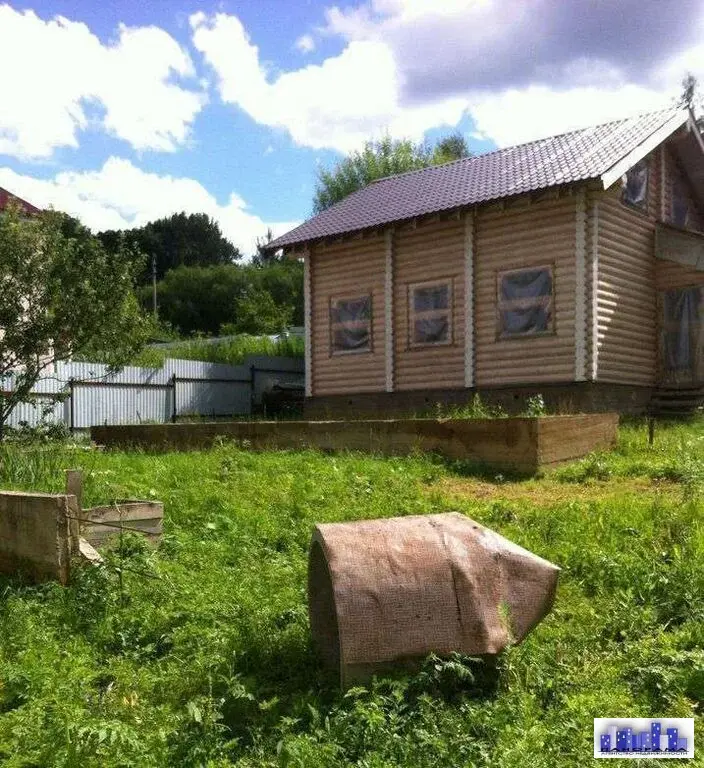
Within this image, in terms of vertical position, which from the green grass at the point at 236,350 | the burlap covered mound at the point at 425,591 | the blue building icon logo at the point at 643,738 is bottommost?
the blue building icon logo at the point at 643,738

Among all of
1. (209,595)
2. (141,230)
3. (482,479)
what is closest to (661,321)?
(482,479)

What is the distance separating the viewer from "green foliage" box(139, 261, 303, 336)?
169 feet

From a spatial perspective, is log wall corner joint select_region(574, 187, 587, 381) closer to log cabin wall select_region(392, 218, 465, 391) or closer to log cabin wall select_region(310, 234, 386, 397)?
log cabin wall select_region(392, 218, 465, 391)

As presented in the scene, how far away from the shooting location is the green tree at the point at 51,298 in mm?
10547

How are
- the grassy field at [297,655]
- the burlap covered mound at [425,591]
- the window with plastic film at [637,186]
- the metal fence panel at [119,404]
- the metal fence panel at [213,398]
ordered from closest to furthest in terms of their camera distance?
1. the grassy field at [297,655]
2. the burlap covered mound at [425,591]
3. the window with plastic film at [637,186]
4. the metal fence panel at [119,404]
5. the metal fence panel at [213,398]

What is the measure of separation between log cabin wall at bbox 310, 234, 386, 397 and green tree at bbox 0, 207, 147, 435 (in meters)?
6.69

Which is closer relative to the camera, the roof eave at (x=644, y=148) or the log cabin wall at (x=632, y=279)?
the roof eave at (x=644, y=148)

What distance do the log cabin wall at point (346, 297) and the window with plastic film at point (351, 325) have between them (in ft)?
0.35

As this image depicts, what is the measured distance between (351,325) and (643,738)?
14.9 m

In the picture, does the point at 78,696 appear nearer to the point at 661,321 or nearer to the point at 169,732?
the point at 169,732

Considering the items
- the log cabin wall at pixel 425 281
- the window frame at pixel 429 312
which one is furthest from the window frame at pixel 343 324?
the window frame at pixel 429 312

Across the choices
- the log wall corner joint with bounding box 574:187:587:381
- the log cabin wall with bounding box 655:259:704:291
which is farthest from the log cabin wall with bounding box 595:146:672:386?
the log wall corner joint with bounding box 574:187:587:381

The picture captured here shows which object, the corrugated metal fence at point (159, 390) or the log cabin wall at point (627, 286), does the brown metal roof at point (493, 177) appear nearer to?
the log cabin wall at point (627, 286)

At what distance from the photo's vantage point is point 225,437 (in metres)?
11.5
